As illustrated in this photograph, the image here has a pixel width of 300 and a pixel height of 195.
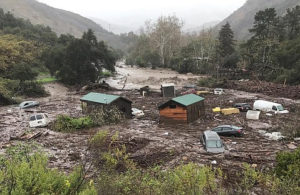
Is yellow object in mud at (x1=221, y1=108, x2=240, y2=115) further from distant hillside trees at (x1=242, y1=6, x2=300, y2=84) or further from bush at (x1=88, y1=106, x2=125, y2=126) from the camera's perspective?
distant hillside trees at (x1=242, y1=6, x2=300, y2=84)

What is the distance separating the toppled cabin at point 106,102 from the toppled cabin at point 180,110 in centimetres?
419

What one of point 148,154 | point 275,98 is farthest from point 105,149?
point 275,98

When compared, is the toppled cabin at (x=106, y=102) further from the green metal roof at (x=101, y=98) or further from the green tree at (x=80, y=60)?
A: the green tree at (x=80, y=60)

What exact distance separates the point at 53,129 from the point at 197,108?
1407 cm

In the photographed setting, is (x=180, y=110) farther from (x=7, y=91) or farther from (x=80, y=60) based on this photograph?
(x=80, y=60)

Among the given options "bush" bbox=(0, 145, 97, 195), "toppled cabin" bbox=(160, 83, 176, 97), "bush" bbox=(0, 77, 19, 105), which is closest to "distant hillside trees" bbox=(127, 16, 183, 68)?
"toppled cabin" bbox=(160, 83, 176, 97)

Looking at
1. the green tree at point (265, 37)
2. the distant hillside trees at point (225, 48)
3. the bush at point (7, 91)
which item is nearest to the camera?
the bush at point (7, 91)

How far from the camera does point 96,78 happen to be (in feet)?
172

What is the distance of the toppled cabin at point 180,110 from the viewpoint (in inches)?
972

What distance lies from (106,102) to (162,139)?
788 centimetres

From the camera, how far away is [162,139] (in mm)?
20719

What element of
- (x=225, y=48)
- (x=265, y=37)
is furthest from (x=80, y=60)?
(x=265, y=37)

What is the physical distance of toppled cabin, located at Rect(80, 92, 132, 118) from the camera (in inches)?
1025

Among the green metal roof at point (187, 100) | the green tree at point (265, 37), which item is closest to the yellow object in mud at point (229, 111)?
the green metal roof at point (187, 100)
